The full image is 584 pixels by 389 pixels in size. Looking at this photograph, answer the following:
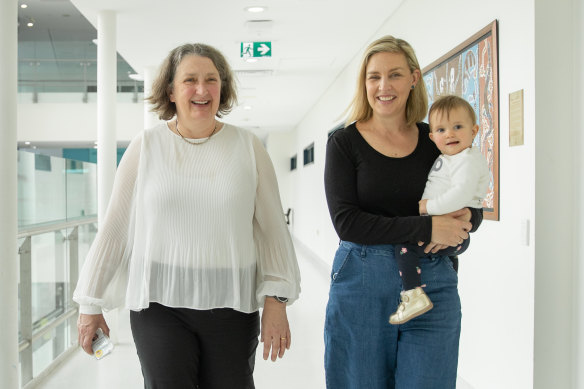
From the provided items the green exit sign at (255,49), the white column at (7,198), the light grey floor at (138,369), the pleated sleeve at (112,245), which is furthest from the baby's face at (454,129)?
the green exit sign at (255,49)

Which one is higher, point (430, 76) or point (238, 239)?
point (430, 76)

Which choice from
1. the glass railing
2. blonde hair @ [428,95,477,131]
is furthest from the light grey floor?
blonde hair @ [428,95,477,131]

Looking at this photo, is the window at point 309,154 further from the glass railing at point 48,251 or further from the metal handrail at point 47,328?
the metal handrail at point 47,328

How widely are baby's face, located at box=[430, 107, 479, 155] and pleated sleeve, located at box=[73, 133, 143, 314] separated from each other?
91 cm

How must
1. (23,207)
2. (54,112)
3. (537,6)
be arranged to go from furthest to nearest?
(54,112), (23,207), (537,6)

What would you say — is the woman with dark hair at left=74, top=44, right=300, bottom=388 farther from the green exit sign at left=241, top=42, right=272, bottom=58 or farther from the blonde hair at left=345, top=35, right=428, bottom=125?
the green exit sign at left=241, top=42, right=272, bottom=58

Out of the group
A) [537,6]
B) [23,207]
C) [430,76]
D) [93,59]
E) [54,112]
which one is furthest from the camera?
[54,112]

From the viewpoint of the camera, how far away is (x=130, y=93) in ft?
39.5

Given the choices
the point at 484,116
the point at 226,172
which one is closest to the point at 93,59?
the point at 484,116

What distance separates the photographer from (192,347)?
157 cm

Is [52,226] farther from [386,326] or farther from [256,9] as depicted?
[386,326]

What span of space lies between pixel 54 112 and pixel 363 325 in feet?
40.1

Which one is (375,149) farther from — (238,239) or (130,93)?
(130,93)

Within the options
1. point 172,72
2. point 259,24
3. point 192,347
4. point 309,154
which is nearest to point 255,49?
point 259,24
